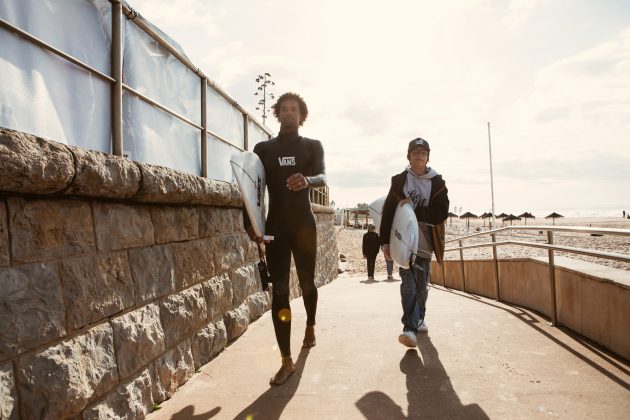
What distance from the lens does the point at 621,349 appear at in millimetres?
2979

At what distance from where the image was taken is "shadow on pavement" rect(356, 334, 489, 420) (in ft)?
7.70

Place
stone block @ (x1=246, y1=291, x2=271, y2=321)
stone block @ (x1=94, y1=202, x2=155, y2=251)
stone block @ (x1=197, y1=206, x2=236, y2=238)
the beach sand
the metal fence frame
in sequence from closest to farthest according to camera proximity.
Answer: stone block @ (x1=94, y1=202, x2=155, y2=251) → the metal fence frame → stone block @ (x1=197, y1=206, x2=236, y2=238) → stone block @ (x1=246, y1=291, x2=271, y2=321) → the beach sand

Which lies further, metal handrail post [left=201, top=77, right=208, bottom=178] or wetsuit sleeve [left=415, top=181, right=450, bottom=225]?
metal handrail post [left=201, top=77, right=208, bottom=178]

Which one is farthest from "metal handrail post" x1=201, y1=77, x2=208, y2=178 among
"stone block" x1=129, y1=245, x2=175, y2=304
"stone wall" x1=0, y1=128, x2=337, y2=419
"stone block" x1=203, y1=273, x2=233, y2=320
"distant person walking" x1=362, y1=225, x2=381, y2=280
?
"distant person walking" x1=362, y1=225, x2=381, y2=280

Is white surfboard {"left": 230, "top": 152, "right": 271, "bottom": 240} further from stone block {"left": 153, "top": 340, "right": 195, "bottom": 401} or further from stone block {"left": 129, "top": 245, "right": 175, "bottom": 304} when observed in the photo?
stone block {"left": 153, "top": 340, "right": 195, "bottom": 401}

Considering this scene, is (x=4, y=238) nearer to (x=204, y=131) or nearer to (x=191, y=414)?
(x=191, y=414)

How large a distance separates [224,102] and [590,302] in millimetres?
4119

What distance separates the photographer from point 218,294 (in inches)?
139

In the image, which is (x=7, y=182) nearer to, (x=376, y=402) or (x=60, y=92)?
(x=60, y=92)

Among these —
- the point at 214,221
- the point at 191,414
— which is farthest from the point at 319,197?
the point at 191,414

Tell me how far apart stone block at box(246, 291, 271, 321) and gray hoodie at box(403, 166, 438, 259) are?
1832 mm

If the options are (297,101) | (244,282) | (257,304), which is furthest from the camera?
(257,304)

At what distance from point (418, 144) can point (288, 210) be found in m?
1.31

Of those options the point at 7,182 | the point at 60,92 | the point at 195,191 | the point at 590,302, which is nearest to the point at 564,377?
the point at 590,302
